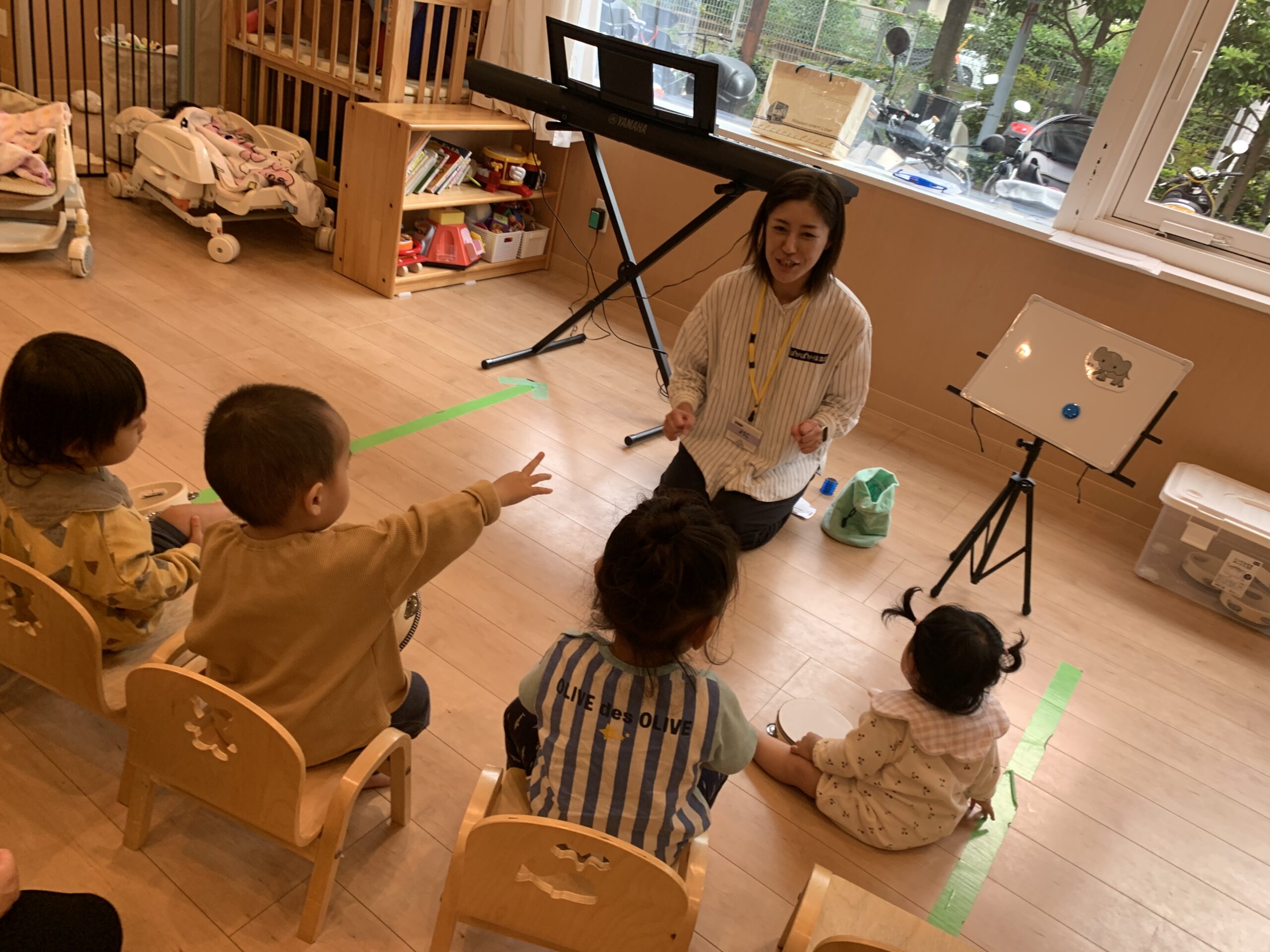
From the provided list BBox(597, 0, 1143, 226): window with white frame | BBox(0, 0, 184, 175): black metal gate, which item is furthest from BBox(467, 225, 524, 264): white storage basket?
BBox(0, 0, 184, 175): black metal gate

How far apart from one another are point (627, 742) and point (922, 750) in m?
0.75

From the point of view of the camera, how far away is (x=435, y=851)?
1577mm

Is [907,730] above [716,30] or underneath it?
underneath

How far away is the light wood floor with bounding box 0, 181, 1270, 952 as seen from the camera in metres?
1.50

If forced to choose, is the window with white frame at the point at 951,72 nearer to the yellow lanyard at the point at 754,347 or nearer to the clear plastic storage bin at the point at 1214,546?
the clear plastic storage bin at the point at 1214,546

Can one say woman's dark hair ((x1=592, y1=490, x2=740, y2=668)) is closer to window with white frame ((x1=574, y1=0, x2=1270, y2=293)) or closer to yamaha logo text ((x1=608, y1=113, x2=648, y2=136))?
yamaha logo text ((x1=608, y1=113, x2=648, y2=136))

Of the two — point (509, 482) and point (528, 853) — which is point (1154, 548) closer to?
point (509, 482)

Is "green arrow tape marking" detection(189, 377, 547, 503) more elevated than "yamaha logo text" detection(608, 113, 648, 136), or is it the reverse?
"yamaha logo text" detection(608, 113, 648, 136)

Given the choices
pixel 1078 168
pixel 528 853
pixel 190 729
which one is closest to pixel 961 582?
pixel 1078 168

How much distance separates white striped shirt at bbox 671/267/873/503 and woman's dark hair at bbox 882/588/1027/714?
884 mm

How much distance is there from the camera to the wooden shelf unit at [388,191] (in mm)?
3469

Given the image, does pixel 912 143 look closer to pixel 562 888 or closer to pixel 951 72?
pixel 951 72

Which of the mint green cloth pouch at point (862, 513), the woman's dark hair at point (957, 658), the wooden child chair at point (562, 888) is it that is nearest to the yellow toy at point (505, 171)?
the mint green cloth pouch at point (862, 513)

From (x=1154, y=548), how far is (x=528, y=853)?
8.40 ft
